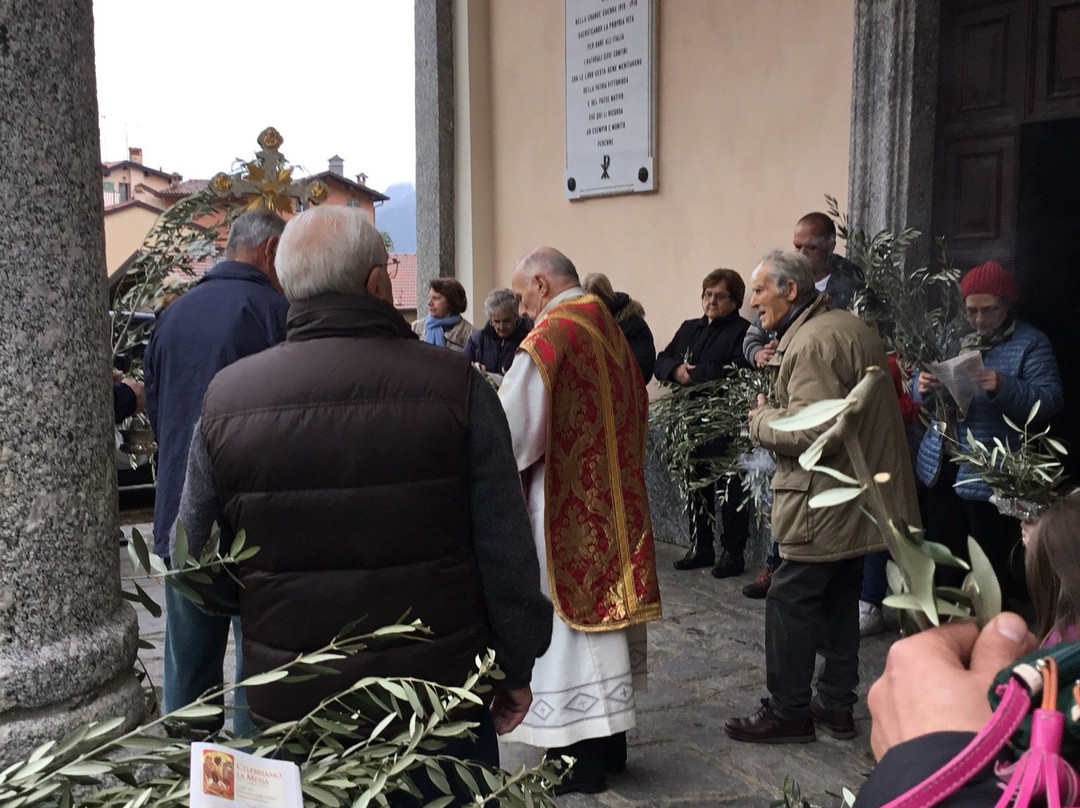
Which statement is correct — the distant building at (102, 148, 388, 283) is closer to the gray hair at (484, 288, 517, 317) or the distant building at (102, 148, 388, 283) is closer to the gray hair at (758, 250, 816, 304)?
the gray hair at (484, 288, 517, 317)

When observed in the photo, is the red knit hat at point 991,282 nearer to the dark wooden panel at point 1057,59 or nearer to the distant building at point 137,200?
the dark wooden panel at point 1057,59

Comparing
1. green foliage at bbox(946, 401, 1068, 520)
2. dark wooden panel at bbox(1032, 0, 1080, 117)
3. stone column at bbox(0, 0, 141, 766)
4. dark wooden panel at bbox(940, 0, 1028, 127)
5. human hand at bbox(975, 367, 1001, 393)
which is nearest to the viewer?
stone column at bbox(0, 0, 141, 766)

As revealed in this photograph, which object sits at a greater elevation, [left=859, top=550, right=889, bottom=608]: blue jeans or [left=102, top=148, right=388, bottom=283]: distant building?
[left=102, top=148, right=388, bottom=283]: distant building

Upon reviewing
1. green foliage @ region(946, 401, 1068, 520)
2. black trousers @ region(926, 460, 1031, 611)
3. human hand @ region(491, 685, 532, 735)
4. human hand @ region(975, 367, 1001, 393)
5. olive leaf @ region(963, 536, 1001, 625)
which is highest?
olive leaf @ region(963, 536, 1001, 625)

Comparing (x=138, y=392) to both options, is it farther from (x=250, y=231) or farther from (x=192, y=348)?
(x=250, y=231)

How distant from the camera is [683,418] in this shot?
19.5ft

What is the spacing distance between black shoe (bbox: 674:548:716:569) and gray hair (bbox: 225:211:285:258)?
355 cm

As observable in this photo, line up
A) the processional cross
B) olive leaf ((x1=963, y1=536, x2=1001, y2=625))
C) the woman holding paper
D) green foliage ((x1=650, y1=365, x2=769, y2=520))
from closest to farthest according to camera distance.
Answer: olive leaf ((x1=963, y1=536, x2=1001, y2=625)) → the woman holding paper → the processional cross → green foliage ((x1=650, y1=365, x2=769, y2=520))

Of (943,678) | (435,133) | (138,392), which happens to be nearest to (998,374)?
(138,392)

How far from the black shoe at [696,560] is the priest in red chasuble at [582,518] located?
9.55 feet

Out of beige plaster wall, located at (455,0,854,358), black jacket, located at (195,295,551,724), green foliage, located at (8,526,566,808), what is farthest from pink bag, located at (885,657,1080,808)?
beige plaster wall, located at (455,0,854,358)

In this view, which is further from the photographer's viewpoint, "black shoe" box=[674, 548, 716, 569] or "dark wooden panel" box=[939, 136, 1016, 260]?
"black shoe" box=[674, 548, 716, 569]

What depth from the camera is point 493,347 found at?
24.3ft

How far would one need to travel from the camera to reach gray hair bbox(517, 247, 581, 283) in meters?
3.77
